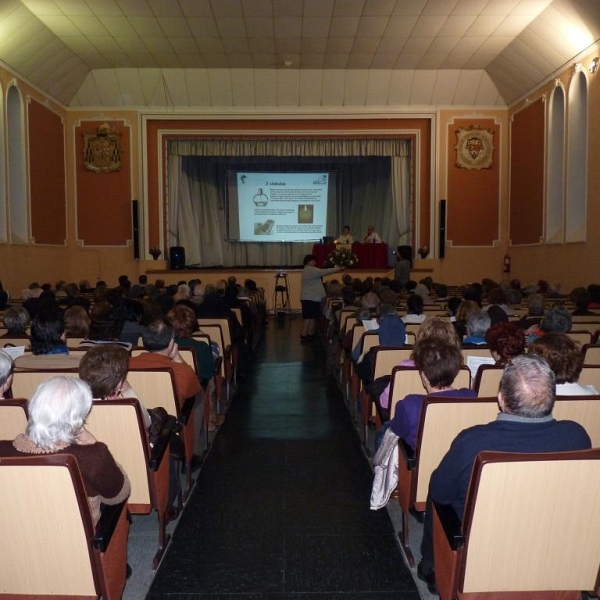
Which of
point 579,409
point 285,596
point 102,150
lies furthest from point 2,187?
point 579,409

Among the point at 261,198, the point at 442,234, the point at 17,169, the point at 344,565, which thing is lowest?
the point at 344,565

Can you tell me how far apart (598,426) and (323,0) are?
9252mm

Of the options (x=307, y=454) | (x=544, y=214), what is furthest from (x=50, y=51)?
(x=307, y=454)

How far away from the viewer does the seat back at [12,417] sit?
2701 millimetres

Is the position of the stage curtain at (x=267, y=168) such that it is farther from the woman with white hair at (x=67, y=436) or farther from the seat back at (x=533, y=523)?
the seat back at (x=533, y=523)

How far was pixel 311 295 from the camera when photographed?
417 inches

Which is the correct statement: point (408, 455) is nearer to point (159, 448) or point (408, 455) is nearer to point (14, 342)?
point (159, 448)

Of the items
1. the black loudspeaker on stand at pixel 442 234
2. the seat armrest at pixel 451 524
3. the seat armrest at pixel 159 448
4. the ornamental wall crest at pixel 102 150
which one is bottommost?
the seat armrest at pixel 451 524

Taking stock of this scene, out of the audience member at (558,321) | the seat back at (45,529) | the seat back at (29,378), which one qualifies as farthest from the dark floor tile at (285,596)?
the audience member at (558,321)

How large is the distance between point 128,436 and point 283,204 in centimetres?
1519

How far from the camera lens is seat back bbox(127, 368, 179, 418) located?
3578mm

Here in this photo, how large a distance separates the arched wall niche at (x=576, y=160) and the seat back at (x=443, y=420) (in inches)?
368

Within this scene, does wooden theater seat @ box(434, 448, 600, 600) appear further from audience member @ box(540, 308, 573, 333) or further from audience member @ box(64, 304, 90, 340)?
audience member @ box(64, 304, 90, 340)

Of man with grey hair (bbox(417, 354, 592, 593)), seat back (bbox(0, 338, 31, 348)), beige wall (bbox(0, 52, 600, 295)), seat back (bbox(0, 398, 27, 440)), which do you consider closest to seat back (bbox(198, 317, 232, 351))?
seat back (bbox(0, 338, 31, 348))
